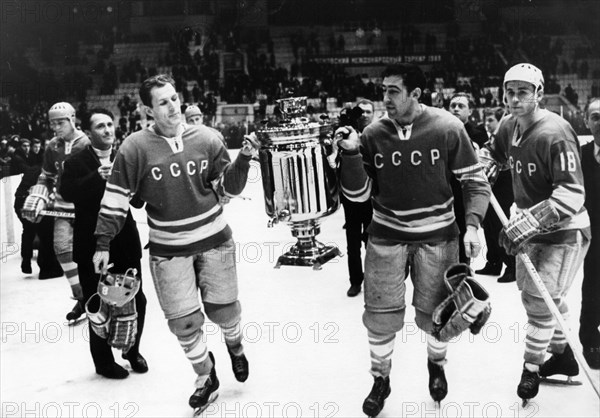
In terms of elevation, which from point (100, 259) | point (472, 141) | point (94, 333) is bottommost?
point (94, 333)

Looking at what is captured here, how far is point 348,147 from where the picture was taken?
2.42 meters

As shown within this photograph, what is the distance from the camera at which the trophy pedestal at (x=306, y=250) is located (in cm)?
223

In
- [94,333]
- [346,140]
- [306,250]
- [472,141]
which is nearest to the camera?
[306,250]

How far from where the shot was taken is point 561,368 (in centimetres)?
283

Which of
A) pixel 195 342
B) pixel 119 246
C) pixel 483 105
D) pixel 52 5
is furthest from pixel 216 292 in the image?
pixel 483 105

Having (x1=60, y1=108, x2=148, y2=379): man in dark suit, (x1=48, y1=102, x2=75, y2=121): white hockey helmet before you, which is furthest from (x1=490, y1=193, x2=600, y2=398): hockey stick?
(x1=48, y1=102, x2=75, y2=121): white hockey helmet

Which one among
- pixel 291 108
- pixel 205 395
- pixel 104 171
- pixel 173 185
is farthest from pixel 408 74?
pixel 205 395

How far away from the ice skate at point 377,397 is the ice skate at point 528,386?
49cm

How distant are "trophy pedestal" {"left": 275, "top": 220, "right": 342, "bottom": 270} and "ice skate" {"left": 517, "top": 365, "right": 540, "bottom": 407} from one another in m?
0.97

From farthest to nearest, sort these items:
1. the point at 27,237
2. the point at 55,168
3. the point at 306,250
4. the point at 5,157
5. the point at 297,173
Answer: the point at 5,157 < the point at 27,237 < the point at 55,168 < the point at 306,250 < the point at 297,173

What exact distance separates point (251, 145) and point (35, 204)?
1798 mm

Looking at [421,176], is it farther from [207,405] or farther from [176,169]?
[207,405]

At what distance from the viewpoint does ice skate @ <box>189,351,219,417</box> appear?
2764 mm

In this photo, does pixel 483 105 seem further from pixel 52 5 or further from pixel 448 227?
pixel 448 227
